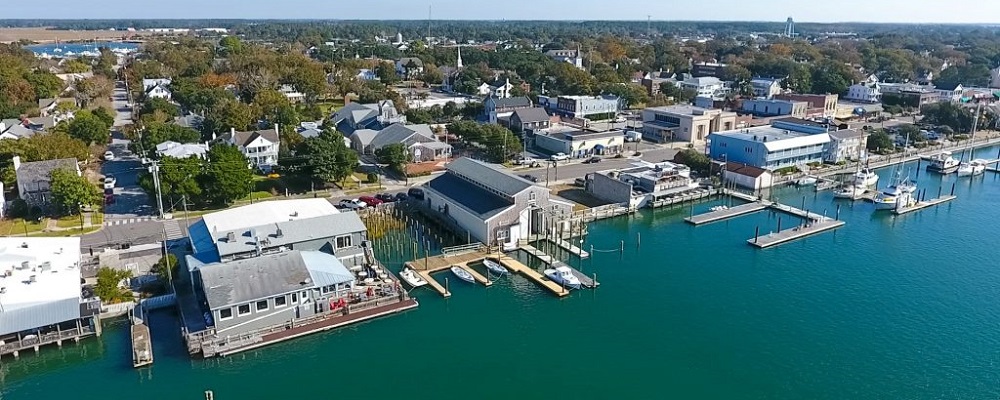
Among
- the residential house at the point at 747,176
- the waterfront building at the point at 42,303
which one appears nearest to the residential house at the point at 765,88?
the residential house at the point at 747,176

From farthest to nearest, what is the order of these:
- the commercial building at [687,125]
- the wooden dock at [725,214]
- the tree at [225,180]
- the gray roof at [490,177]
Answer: the commercial building at [687,125] → the wooden dock at [725,214] → the tree at [225,180] → the gray roof at [490,177]

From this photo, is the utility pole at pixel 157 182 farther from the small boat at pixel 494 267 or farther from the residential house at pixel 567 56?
the residential house at pixel 567 56

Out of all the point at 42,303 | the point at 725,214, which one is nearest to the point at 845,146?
the point at 725,214

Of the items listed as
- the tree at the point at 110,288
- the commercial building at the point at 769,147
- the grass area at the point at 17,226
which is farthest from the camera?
the commercial building at the point at 769,147

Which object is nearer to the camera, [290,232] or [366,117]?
[290,232]

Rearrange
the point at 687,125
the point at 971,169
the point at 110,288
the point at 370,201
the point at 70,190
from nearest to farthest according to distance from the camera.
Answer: the point at 110,288 → the point at 70,190 → the point at 370,201 → the point at 971,169 → the point at 687,125

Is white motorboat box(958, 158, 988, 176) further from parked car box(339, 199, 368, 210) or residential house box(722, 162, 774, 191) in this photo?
parked car box(339, 199, 368, 210)

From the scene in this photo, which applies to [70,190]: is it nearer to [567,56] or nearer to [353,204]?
[353,204]

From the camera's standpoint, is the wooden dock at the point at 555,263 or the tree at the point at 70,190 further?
the tree at the point at 70,190
